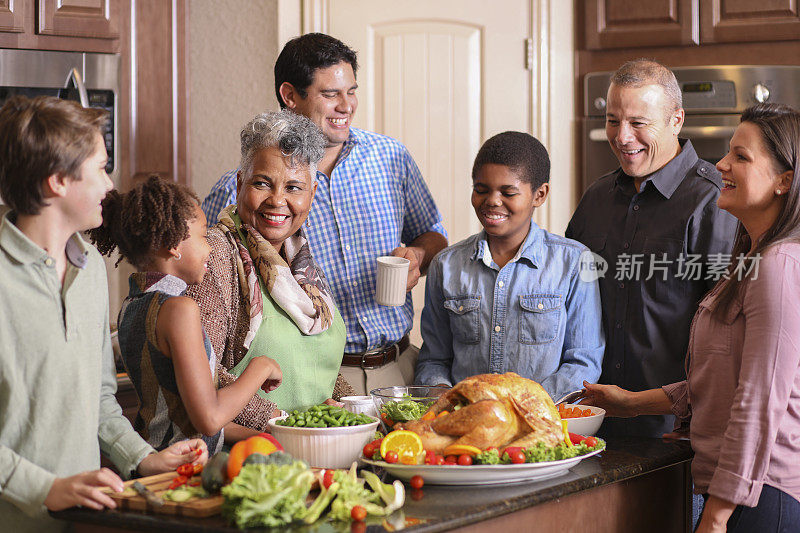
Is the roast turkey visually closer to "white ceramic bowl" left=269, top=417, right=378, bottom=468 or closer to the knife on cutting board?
"white ceramic bowl" left=269, top=417, right=378, bottom=468

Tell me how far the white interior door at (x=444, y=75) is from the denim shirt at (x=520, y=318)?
4.64ft

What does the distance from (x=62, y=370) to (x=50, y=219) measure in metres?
0.24

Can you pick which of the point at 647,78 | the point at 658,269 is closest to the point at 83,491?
the point at 658,269

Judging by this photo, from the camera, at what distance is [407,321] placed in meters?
2.57

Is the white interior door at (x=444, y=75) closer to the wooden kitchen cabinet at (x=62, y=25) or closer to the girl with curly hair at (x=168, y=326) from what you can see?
the wooden kitchen cabinet at (x=62, y=25)

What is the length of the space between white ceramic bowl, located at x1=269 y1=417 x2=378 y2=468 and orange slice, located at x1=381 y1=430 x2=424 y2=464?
0.27 ft

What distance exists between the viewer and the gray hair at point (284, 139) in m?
2.04

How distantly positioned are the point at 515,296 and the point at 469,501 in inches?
35.8

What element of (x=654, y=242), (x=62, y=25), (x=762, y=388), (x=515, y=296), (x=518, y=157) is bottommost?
(x=762, y=388)

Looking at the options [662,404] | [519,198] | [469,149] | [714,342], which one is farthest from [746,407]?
[469,149]

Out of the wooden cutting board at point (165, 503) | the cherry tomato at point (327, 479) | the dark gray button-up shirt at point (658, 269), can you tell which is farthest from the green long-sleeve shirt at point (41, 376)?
the dark gray button-up shirt at point (658, 269)

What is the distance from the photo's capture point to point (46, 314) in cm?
145

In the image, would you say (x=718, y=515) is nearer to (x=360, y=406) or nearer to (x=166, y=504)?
(x=360, y=406)

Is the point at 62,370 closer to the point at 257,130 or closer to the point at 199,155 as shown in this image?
the point at 257,130
